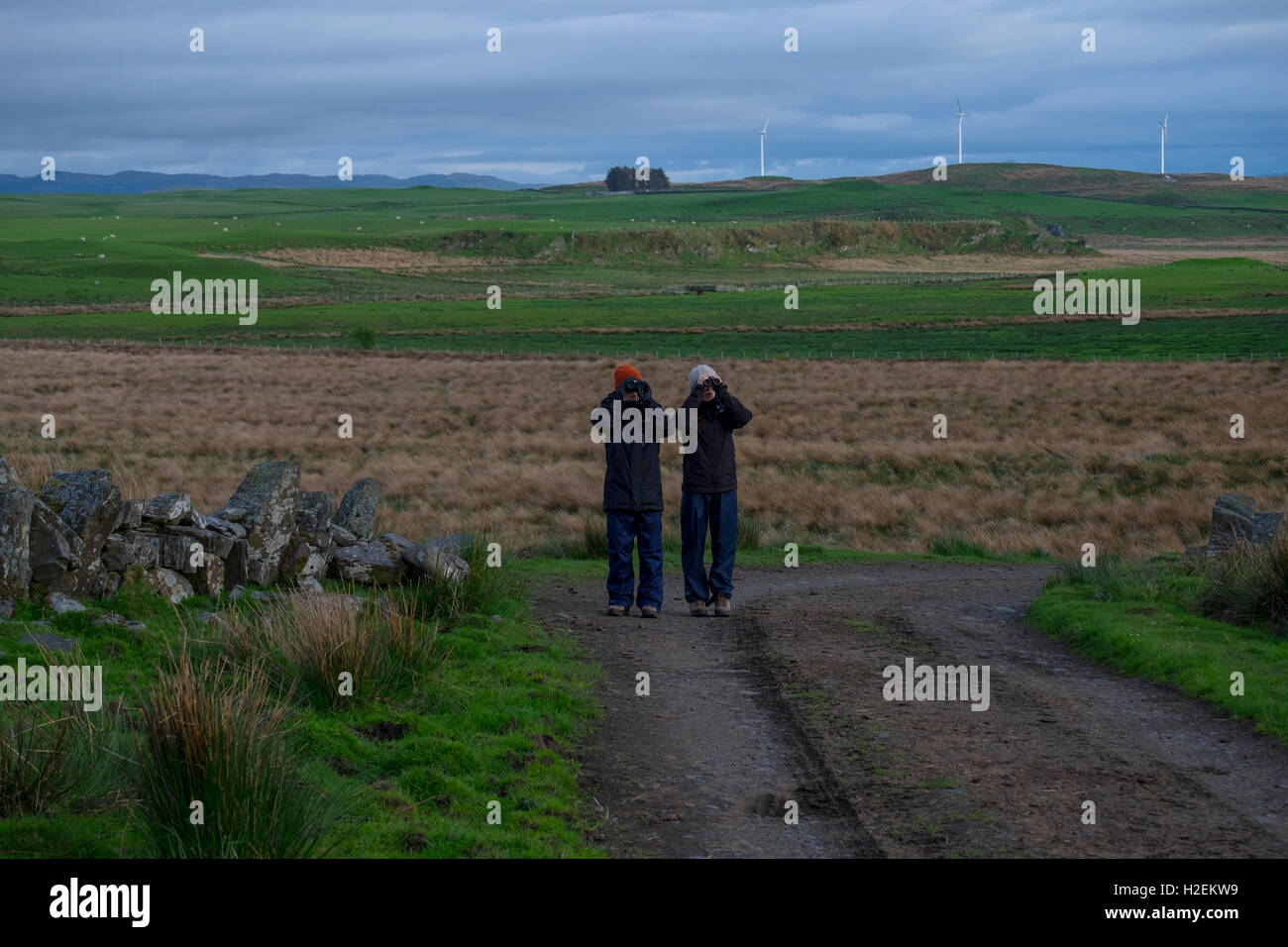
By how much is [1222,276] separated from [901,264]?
53784 millimetres

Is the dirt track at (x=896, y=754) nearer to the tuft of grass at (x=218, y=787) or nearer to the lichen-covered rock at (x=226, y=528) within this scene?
the tuft of grass at (x=218, y=787)

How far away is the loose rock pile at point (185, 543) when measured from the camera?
9.79m

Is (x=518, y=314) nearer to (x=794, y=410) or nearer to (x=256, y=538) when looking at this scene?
(x=794, y=410)

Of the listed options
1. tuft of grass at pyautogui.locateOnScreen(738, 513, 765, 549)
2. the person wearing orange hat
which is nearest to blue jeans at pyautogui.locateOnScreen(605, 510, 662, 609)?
the person wearing orange hat

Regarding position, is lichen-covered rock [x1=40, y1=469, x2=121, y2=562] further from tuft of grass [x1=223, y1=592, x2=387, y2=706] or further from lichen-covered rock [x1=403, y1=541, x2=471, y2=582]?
lichen-covered rock [x1=403, y1=541, x2=471, y2=582]

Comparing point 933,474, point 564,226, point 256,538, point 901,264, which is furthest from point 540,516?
point 564,226

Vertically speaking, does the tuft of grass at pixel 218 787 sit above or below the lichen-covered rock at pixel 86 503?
below

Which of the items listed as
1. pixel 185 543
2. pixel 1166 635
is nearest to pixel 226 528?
pixel 185 543

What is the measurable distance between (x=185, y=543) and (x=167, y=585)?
0.44m

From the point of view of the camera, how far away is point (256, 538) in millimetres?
11781

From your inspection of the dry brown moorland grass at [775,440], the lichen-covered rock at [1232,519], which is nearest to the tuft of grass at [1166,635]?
the lichen-covered rock at [1232,519]

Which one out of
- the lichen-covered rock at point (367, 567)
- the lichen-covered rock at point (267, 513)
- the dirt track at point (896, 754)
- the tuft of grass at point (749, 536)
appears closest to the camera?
the dirt track at point (896, 754)

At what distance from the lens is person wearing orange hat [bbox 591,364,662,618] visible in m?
12.1

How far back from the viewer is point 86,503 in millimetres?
10039
